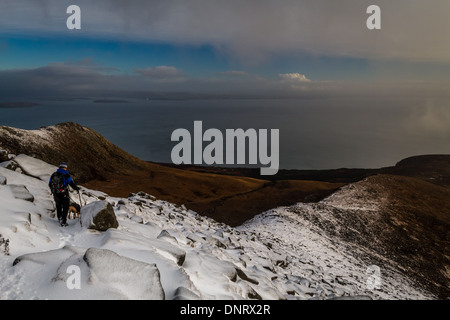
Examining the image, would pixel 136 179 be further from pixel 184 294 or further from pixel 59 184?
pixel 184 294

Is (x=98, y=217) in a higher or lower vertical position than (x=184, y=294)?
higher

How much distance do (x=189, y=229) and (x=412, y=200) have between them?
35983 mm

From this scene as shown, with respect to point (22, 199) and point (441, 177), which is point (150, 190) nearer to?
point (22, 199)

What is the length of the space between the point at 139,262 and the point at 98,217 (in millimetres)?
3657

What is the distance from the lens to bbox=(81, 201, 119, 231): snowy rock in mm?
9562

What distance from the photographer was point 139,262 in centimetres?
694

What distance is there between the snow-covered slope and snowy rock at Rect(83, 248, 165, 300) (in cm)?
2

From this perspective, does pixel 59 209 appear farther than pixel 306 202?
No

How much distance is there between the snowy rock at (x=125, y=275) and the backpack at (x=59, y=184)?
3.93 metres

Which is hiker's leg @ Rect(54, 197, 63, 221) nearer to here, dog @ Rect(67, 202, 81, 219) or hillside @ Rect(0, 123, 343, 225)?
dog @ Rect(67, 202, 81, 219)

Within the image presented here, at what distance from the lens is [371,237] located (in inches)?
1079

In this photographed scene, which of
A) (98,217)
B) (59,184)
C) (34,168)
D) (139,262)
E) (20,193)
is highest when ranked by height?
(59,184)

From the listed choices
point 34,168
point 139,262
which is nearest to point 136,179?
point 34,168
